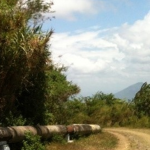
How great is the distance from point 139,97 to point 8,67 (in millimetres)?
26981

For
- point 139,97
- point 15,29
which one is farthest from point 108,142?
point 139,97

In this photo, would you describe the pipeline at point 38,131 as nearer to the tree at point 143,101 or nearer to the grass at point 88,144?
the grass at point 88,144

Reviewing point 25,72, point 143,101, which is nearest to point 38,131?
point 25,72

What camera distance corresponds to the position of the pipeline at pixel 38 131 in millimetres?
13797

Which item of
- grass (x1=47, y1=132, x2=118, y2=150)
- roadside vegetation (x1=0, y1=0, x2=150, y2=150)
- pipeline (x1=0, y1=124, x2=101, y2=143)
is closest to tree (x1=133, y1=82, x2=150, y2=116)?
roadside vegetation (x1=0, y1=0, x2=150, y2=150)

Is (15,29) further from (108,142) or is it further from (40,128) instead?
(108,142)

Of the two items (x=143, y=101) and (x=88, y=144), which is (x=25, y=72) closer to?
(x=88, y=144)

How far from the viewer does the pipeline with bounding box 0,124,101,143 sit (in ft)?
45.3

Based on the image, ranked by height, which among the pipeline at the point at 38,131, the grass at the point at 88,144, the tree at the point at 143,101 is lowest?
the grass at the point at 88,144

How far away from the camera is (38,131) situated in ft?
53.1

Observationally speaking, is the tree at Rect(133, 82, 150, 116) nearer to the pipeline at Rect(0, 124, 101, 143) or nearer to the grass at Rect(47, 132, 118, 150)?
the pipeline at Rect(0, 124, 101, 143)

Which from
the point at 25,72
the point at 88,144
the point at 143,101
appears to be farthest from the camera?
the point at 143,101

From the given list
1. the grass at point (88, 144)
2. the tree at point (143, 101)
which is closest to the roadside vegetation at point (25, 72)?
the grass at point (88, 144)

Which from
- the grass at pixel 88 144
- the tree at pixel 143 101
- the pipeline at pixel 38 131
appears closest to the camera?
the pipeline at pixel 38 131
